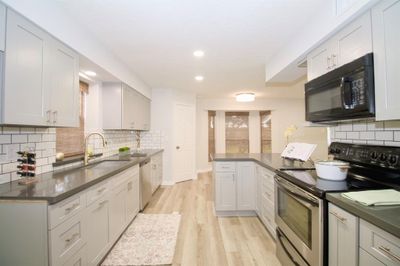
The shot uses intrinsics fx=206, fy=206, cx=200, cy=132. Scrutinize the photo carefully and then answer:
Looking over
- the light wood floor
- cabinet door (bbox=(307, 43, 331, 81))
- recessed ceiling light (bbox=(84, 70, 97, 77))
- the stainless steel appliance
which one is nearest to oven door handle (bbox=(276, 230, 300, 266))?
the light wood floor

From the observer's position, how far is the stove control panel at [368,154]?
1414 mm

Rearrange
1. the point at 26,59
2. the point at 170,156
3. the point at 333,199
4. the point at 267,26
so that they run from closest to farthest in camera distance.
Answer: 1. the point at 333,199
2. the point at 26,59
3. the point at 267,26
4. the point at 170,156

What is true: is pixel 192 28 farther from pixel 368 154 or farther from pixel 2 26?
pixel 368 154

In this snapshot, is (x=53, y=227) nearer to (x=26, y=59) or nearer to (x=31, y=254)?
(x=31, y=254)

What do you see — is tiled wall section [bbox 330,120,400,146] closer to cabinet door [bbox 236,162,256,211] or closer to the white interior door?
cabinet door [bbox 236,162,256,211]

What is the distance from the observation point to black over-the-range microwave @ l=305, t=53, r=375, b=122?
133 cm

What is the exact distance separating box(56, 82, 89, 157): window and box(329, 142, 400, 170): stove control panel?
300 cm

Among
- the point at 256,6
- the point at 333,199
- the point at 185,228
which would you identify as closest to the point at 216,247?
the point at 185,228

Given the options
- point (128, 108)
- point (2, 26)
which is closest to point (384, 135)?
point (2, 26)

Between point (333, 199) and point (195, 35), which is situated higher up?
point (195, 35)

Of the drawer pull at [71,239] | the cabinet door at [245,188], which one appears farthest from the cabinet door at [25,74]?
the cabinet door at [245,188]

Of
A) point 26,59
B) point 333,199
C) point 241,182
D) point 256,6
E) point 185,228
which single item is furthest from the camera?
point 241,182

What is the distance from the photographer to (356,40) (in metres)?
1.49

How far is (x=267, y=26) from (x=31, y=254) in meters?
2.74
